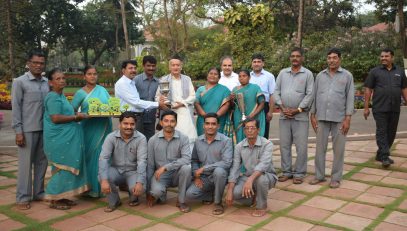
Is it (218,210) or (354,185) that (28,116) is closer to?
(218,210)

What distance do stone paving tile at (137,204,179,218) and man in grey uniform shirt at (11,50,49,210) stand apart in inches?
51.4

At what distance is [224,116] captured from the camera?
5.01 m

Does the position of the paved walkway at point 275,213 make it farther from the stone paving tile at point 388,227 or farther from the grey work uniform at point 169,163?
the grey work uniform at point 169,163

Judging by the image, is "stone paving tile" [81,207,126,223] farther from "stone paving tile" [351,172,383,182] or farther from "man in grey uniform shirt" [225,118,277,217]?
"stone paving tile" [351,172,383,182]

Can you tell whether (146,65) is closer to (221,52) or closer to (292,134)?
(292,134)

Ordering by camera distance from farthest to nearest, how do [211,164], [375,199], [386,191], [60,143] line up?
[386,191] < [375,199] < [211,164] < [60,143]

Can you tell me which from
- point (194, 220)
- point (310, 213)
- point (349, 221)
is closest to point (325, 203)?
point (310, 213)

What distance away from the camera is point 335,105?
4.78 meters

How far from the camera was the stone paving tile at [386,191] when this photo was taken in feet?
14.6

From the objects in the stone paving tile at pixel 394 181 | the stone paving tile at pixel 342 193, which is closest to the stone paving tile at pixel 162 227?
the stone paving tile at pixel 342 193

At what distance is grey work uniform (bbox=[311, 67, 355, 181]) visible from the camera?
4.77m

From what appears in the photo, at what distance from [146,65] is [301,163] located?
7.88 feet

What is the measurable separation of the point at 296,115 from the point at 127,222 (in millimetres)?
2517

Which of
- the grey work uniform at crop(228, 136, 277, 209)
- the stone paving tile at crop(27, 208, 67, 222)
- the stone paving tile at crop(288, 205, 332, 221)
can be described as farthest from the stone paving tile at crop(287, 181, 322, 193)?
the stone paving tile at crop(27, 208, 67, 222)
